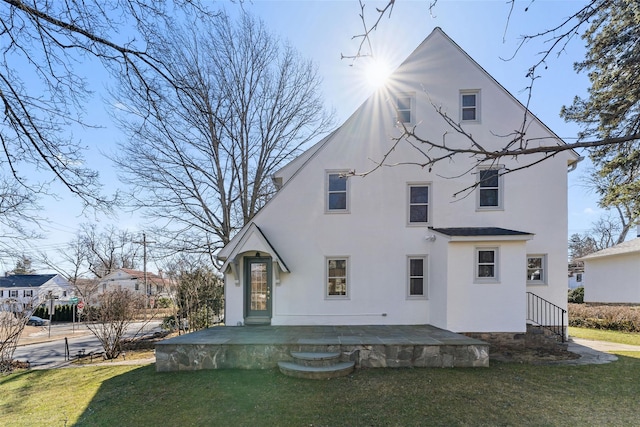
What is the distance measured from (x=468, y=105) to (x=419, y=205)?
382 cm

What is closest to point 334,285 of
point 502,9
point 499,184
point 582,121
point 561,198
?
point 499,184

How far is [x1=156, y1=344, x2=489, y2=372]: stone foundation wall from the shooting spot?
7.46m

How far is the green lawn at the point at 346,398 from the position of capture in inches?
202

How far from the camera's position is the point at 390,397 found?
Answer: 5.81 m

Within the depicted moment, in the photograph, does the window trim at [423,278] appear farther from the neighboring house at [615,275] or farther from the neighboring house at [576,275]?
the neighboring house at [576,275]

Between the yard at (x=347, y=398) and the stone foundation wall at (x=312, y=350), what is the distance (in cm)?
25

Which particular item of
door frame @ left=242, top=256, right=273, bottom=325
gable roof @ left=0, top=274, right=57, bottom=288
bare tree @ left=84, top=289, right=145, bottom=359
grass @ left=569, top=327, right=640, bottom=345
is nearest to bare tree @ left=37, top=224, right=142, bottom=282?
gable roof @ left=0, top=274, right=57, bottom=288

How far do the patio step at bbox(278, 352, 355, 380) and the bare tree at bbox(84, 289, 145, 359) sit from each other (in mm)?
7530

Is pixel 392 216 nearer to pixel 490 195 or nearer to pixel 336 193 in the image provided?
pixel 336 193

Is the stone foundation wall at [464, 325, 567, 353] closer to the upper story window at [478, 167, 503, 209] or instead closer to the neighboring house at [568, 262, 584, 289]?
the upper story window at [478, 167, 503, 209]

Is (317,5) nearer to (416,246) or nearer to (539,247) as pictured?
(416,246)

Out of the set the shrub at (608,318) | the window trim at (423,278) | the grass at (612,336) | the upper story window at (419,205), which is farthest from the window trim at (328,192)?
the shrub at (608,318)

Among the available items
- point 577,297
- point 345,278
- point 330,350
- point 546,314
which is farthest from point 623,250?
point 330,350

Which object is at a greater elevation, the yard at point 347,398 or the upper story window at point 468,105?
the upper story window at point 468,105
